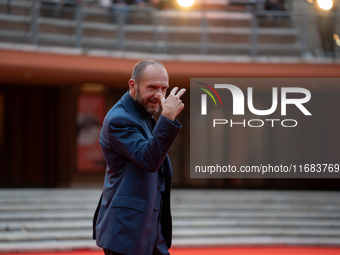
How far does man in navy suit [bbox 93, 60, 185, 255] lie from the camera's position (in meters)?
2.29

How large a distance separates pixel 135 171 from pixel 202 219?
315 inches

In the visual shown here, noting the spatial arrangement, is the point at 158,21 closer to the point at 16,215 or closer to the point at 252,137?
the point at 252,137

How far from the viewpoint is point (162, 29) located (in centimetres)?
1236

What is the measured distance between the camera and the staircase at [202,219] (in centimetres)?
875

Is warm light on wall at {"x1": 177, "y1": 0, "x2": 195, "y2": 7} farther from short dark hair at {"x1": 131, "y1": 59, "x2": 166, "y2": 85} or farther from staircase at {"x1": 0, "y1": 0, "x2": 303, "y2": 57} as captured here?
short dark hair at {"x1": 131, "y1": 59, "x2": 166, "y2": 85}

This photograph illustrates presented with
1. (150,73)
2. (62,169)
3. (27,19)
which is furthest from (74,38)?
(150,73)

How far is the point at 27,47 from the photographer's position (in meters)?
11.1

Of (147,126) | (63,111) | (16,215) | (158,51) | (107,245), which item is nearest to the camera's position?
(107,245)

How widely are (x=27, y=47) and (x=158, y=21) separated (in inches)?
141

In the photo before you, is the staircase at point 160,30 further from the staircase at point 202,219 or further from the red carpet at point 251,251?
the red carpet at point 251,251

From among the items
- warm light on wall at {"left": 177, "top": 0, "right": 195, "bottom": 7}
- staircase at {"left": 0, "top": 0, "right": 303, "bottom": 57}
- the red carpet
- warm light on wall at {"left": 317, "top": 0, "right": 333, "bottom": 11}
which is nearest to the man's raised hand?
the red carpet

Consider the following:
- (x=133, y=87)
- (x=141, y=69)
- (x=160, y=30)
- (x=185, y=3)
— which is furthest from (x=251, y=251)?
(x=185, y=3)

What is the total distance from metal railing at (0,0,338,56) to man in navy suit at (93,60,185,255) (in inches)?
381

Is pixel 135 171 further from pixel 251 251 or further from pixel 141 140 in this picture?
pixel 251 251
